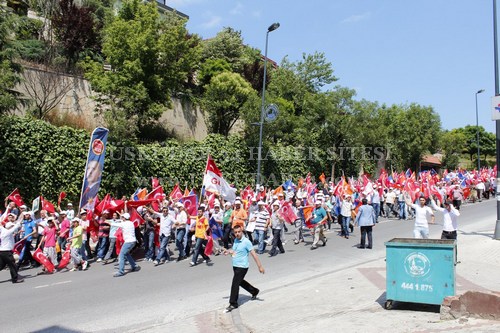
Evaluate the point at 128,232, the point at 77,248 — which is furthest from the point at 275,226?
the point at 77,248

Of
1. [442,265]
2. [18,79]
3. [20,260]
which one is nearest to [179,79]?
[18,79]

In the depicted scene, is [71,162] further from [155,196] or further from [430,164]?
[430,164]

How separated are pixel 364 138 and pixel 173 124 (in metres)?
15.5

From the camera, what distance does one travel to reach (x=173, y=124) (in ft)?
105

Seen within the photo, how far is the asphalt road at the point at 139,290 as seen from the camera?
26.1 feet

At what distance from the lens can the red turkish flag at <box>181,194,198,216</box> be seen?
49.7 ft

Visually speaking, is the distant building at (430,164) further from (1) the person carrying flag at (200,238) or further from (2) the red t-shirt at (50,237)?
(2) the red t-shirt at (50,237)

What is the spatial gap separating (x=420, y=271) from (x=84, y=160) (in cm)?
1665

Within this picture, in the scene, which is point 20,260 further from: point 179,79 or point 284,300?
point 179,79

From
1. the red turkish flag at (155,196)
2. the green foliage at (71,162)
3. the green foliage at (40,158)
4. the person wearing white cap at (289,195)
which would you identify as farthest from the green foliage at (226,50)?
the red turkish flag at (155,196)

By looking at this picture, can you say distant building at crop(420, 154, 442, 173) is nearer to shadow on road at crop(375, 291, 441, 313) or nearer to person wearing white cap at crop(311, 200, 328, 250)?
person wearing white cap at crop(311, 200, 328, 250)

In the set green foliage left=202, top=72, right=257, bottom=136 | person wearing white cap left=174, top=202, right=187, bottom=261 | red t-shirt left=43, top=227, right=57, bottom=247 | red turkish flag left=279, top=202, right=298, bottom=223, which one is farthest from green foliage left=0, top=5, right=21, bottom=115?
green foliage left=202, top=72, right=257, bottom=136

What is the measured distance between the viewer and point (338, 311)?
7.91 meters

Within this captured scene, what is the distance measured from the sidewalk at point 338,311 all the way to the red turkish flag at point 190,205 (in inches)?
212
